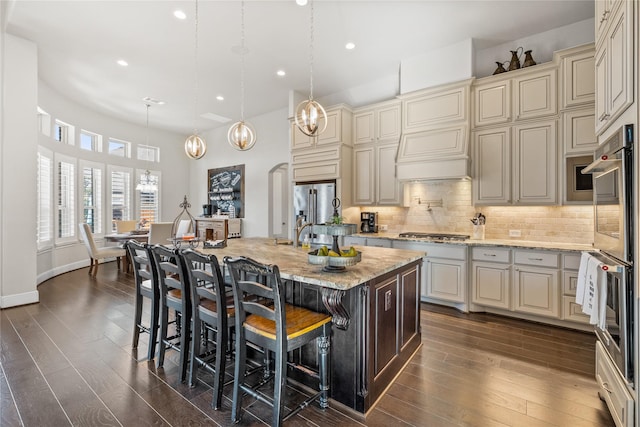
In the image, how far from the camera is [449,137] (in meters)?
4.07

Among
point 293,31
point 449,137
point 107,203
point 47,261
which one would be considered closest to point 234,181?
point 107,203

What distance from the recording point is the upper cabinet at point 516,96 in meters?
3.52

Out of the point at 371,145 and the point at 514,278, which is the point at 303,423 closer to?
the point at 514,278

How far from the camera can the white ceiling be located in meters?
3.40

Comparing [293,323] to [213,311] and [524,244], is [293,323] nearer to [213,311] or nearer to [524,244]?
[213,311]

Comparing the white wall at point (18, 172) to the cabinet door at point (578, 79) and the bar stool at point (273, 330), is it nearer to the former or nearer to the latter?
the bar stool at point (273, 330)

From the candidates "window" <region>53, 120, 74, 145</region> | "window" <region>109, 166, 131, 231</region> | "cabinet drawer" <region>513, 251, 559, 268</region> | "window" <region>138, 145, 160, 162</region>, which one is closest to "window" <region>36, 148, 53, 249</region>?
"window" <region>53, 120, 74, 145</region>

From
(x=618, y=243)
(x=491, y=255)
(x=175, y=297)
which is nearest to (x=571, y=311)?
(x=491, y=255)

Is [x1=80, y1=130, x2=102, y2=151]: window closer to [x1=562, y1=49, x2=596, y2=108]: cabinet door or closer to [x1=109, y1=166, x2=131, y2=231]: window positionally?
[x1=109, y1=166, x2=131, y2=231]: window

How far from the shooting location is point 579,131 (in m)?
3.34

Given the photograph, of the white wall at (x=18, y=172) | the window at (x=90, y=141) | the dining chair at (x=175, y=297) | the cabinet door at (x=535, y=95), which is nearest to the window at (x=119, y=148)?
the window at (x=90, y=141)

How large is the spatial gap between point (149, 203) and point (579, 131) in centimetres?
872

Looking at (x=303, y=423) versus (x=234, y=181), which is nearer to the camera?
(x=303, y=423)

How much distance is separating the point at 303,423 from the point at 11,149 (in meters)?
4.96
